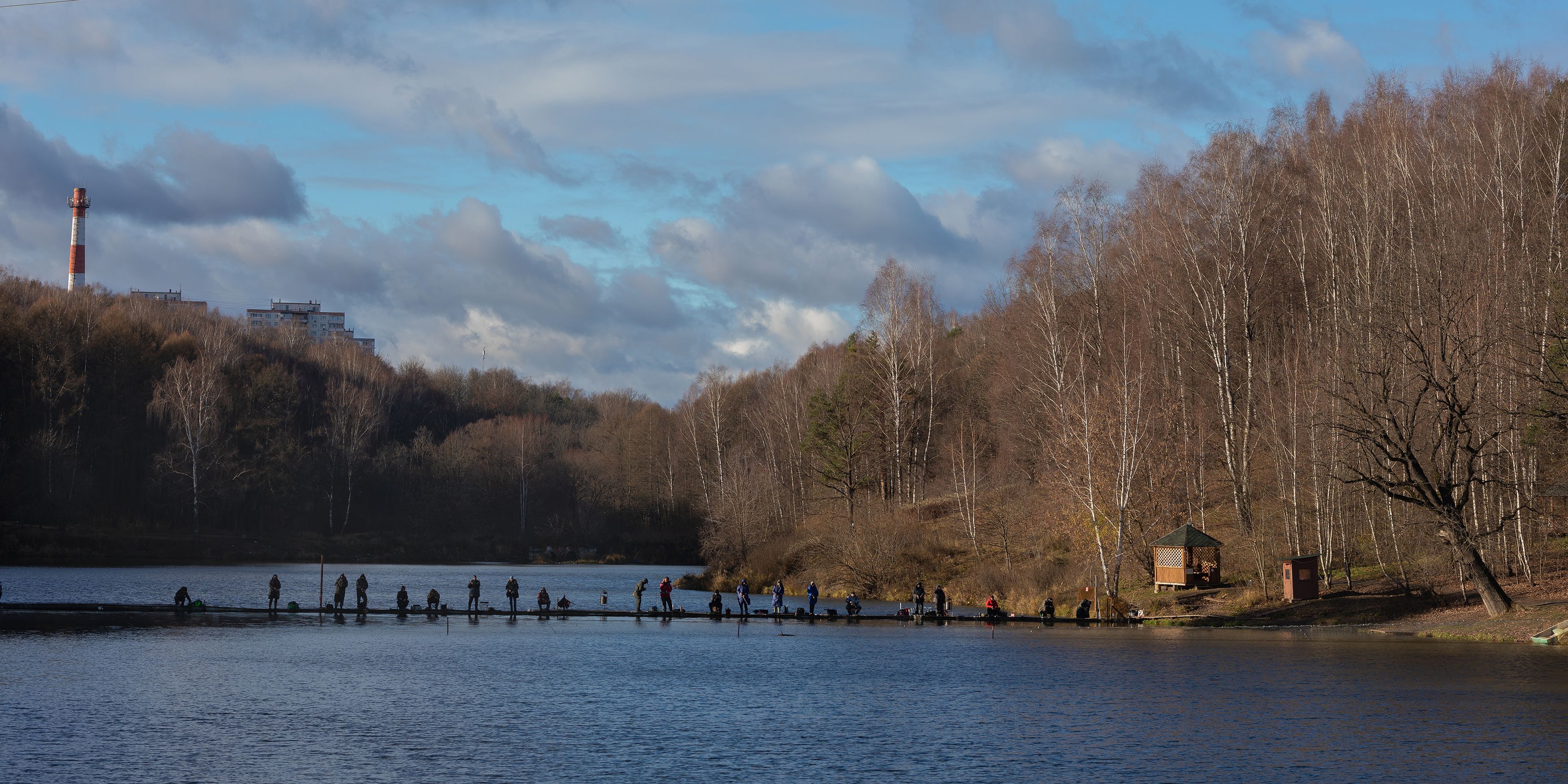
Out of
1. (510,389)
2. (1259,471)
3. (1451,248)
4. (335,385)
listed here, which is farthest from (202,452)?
(1451,248)

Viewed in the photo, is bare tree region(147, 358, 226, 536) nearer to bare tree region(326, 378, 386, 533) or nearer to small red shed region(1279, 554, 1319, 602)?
bare tree region(326, 378, 386, 533)

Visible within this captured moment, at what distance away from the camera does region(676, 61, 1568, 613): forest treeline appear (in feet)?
153

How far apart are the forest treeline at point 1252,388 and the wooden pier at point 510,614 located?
6066 millimetres

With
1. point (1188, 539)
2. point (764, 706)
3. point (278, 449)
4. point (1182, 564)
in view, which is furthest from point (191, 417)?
point (764, 706)

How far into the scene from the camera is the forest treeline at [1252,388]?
46.6 m

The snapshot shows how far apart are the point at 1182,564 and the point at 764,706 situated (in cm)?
2930

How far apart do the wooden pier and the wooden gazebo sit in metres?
3.34

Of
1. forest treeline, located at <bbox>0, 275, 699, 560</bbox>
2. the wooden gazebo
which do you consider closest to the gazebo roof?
the wooden gazebo

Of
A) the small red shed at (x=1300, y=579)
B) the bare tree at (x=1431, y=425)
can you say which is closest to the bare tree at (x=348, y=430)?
the small red shed at (x=1300, y=579)

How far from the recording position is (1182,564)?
53.2 meters

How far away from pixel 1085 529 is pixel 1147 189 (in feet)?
70.9

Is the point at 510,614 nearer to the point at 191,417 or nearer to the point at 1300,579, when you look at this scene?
the point at 1300,579

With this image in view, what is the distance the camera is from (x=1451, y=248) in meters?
50.6

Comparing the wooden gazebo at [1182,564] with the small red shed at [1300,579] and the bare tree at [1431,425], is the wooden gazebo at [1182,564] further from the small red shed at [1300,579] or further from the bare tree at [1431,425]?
the bare tree at [1431,425]
